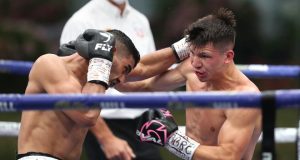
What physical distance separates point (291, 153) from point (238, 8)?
2.21m

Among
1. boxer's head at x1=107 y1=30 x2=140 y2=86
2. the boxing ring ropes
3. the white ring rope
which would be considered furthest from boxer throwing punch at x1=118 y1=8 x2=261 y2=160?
the boxing ring ropes

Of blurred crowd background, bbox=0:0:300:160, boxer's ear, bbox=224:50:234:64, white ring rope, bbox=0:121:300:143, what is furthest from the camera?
blurred crowd background, bbox=0:0:300:160

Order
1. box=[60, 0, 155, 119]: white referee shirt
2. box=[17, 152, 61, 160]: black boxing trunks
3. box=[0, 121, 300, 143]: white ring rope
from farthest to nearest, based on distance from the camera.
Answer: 1. box=[60, 0, 155, 119]: white referee shirt
2. box=[0, 121, 300, 143]: white ring rope
3. box=[17, 152, 61, 160]: black boxing trunks

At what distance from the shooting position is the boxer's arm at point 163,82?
14.2 ft

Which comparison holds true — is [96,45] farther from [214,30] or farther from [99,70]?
[214,30]

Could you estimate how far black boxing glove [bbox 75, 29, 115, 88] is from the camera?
3518 millimetres

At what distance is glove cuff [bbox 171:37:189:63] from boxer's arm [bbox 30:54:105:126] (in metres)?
0.73

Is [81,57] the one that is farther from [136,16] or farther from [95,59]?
[136,16]

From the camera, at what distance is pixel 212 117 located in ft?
13.2

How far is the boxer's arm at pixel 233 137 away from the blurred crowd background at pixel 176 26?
3875 millimetres

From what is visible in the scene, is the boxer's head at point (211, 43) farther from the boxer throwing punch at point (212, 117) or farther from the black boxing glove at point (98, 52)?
the black boxing glove at point (98, 52)

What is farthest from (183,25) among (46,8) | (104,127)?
(104,127)

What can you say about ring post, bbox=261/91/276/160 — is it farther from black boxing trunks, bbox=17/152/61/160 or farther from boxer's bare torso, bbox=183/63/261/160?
black boxing trunks, bbox=17/152/61/160

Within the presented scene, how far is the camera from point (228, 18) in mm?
3928
